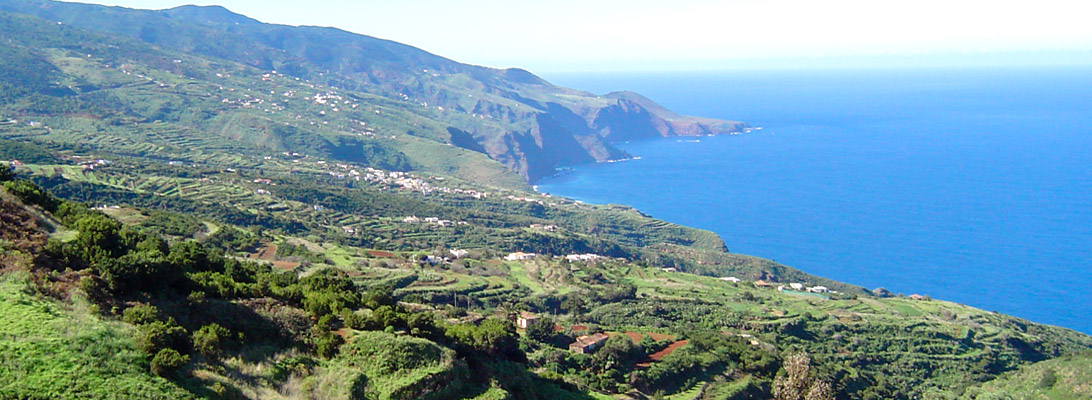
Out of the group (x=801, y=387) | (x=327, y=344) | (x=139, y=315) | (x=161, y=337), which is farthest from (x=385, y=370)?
(x=801, y=387)

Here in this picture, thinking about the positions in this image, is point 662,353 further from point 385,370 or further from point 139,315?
point 139,315

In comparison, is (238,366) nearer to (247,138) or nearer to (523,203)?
(523,203)

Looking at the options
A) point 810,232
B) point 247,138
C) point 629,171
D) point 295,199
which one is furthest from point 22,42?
point 810,232

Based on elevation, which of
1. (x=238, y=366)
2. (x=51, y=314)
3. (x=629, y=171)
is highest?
(x=51, y=314)

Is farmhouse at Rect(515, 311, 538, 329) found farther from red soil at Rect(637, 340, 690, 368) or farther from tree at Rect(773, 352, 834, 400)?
tree at Rect(773, 352, 834, 400)

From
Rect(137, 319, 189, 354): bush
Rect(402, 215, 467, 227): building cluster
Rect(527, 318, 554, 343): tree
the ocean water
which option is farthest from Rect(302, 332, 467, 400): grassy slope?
the ocean water

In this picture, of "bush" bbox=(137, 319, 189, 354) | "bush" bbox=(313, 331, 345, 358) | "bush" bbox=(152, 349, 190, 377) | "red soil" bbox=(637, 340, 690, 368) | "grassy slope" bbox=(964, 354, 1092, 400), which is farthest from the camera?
"grassy slope" bbox=(964, 354, 1092, 400)
